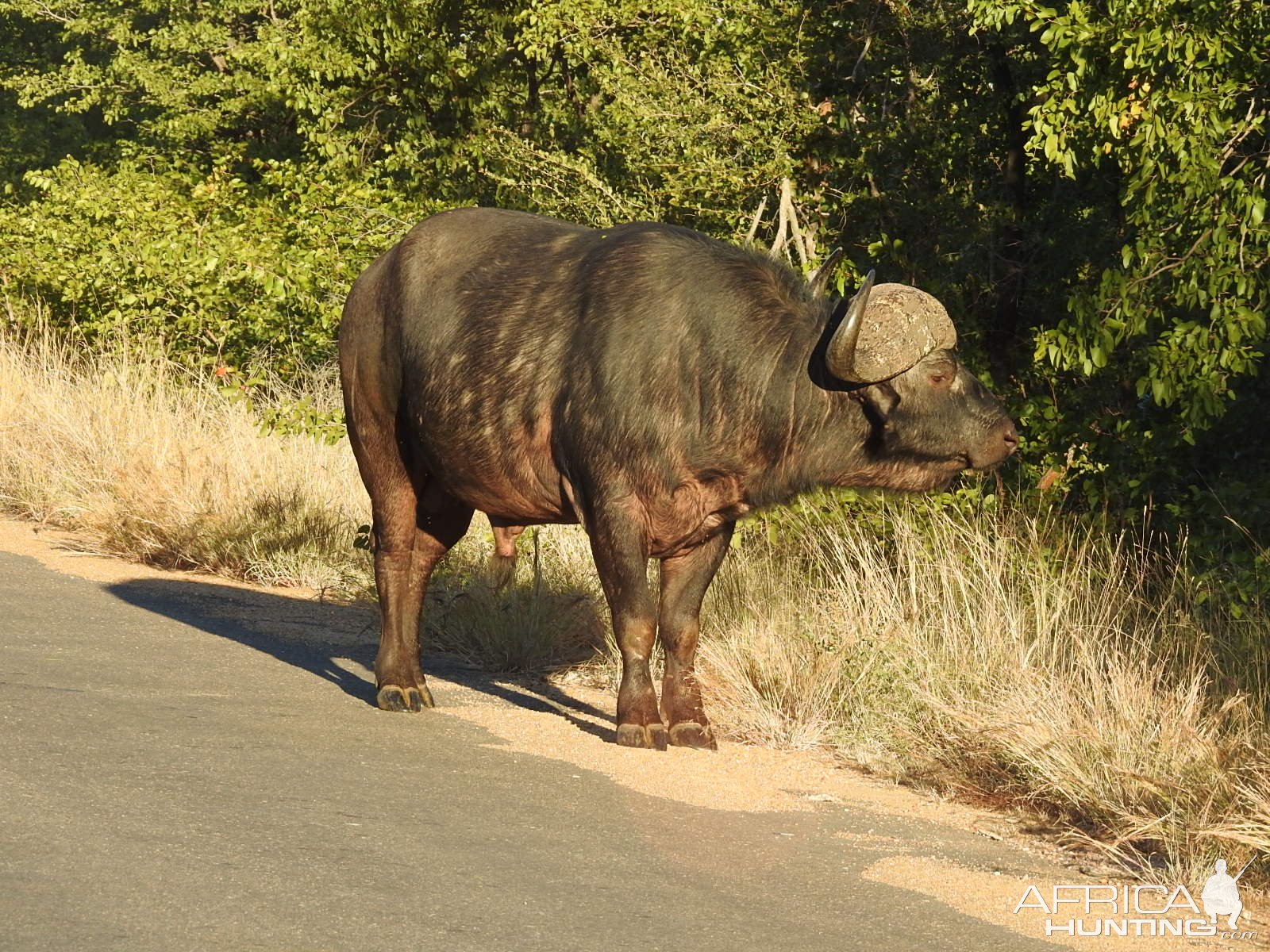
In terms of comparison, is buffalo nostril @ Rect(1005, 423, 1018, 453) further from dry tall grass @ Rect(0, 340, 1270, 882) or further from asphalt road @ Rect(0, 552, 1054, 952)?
asphalt road @ Rect(0, 552, 1054, 952)

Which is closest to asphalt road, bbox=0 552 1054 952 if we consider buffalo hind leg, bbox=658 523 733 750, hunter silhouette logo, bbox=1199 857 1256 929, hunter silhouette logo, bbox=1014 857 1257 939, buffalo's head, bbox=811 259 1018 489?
hunter silhouette logo, bbox=1014 857 1257 939

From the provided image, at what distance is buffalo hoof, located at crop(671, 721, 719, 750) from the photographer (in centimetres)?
727

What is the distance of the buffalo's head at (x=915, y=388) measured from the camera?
685cm

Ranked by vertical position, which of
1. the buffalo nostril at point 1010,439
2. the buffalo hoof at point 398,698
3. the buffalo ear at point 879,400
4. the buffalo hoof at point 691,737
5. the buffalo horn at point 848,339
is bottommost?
the buffalo hoof at point 398,698

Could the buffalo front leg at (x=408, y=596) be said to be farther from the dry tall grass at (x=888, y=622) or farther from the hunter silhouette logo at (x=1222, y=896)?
the hunter silhouette logo at (x=1222, y=896)

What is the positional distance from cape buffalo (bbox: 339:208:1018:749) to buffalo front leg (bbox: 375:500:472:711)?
0.02 meters

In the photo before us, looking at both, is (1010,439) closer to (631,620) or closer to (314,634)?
(631,620)

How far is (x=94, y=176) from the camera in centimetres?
2203

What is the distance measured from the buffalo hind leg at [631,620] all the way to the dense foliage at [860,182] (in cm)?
261

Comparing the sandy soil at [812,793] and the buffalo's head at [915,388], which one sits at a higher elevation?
the buffalo's head at [915,388]

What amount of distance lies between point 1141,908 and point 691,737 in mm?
2374

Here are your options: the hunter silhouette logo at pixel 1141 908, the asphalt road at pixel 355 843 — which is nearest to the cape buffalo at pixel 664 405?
the asphalt road at pixel 355 843

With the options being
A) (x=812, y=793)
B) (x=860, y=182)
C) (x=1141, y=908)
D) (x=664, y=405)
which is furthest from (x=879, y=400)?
(x=860, y=182)

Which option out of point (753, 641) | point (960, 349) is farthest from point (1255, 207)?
point (960, 349)
